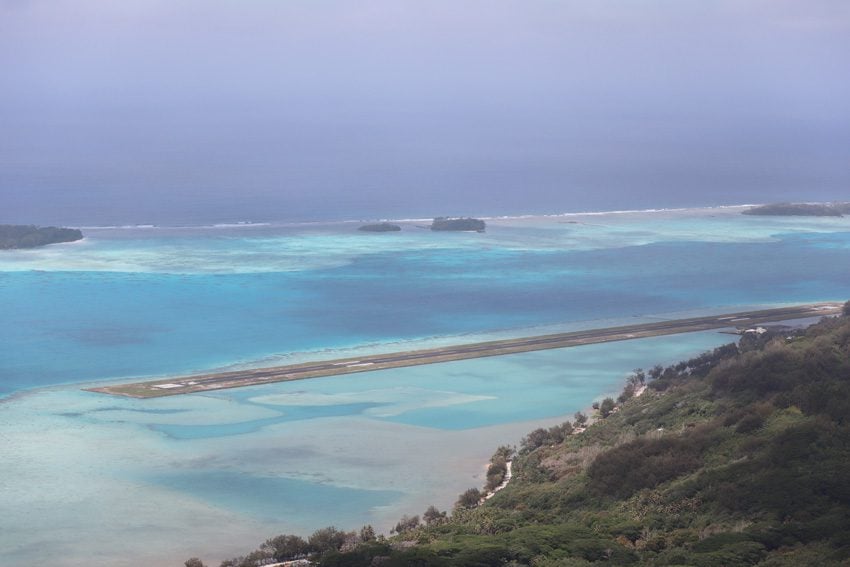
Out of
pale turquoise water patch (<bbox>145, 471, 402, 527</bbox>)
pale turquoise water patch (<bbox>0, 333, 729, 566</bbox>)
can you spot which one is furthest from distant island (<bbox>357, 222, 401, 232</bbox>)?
pale turquoise water patch (<bbox>145, 471, 402, 527</bbox>)

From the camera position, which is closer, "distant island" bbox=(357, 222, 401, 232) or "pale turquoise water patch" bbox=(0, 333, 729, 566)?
"pale turquoise water patch" bbox=(0, 333, 729, 566)

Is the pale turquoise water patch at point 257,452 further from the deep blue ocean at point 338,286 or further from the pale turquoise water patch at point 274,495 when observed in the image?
the deep blue ocean at point 338,286

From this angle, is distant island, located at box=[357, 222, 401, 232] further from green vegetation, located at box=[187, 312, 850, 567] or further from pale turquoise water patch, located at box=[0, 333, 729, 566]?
green vegetation, located at box=[187, 312, 850, 567]

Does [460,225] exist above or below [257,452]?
above

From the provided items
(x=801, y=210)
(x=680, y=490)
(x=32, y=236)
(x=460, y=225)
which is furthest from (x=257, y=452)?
(x=801, y=210)

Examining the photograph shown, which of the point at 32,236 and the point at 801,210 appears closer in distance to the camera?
the point at 32,236

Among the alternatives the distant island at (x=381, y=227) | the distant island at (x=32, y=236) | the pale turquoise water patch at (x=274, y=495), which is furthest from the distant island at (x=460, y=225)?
the pale turquoise water patch at (x=274, y=495)

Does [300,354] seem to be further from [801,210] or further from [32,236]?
[801,210]
